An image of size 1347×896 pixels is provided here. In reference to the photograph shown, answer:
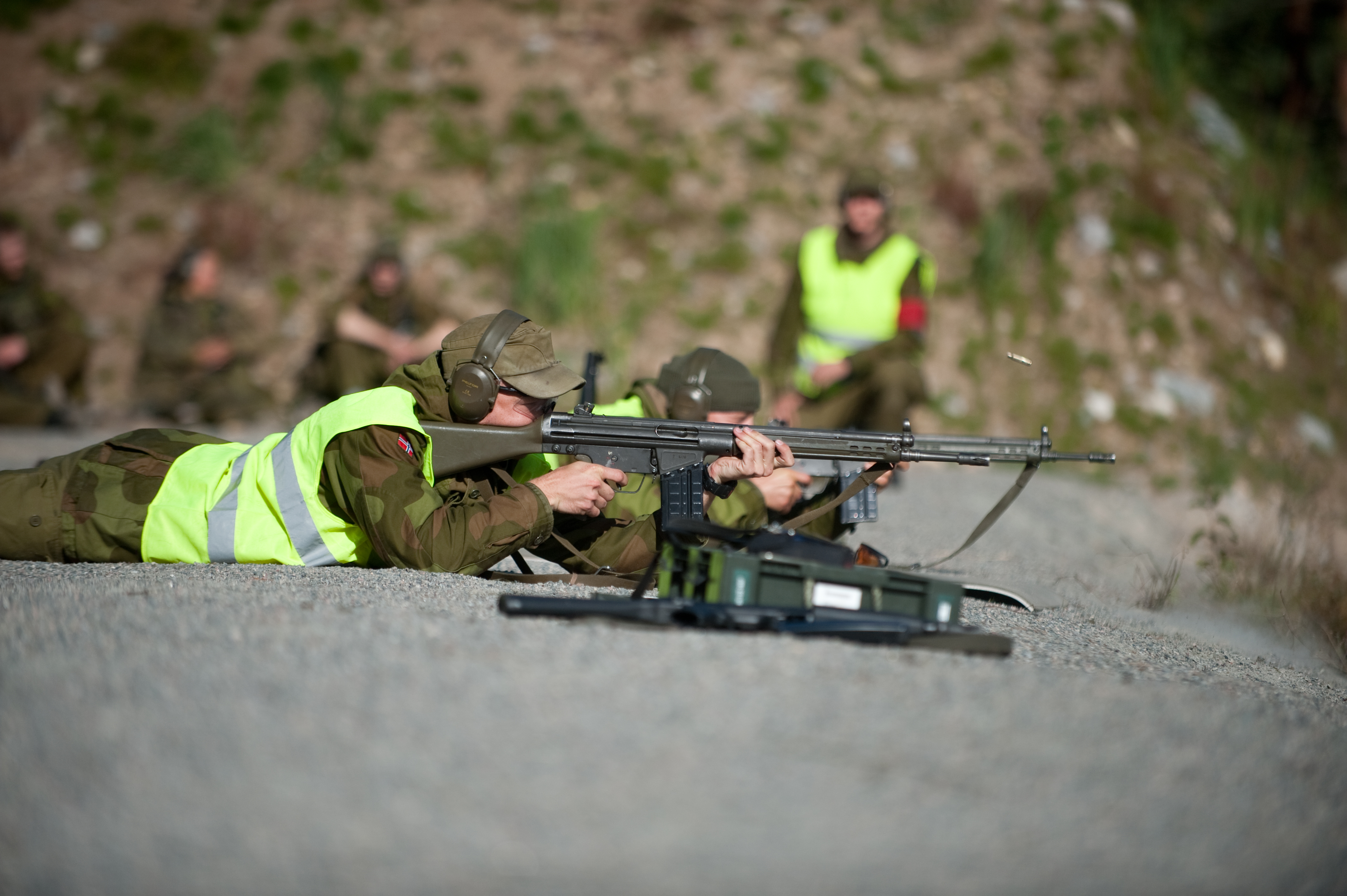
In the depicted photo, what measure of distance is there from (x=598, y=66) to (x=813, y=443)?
1017 centimetres

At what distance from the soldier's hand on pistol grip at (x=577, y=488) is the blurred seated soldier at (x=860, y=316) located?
3904 millimetres

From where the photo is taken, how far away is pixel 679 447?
14.8 ft

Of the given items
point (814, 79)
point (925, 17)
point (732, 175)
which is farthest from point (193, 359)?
point (925, 17)

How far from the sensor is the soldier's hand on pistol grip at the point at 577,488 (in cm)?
429

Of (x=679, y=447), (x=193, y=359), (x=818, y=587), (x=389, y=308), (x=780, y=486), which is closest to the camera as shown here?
(x=818, y=587)

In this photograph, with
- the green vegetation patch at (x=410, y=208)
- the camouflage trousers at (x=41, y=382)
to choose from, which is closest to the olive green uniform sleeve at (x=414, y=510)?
the camouflage trousers at (x=41, y=382)

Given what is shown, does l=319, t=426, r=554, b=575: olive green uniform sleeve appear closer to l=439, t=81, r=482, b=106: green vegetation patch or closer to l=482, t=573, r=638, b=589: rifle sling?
l=482, t=573, r=638, b=589: rifle sling

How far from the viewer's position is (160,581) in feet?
12.9

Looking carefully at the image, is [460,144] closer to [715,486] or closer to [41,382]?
[41,382]

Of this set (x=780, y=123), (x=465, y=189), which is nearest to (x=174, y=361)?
(x=465, y=189)

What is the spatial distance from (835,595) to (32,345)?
9.33 m

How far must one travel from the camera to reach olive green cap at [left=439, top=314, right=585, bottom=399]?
416 centimetres

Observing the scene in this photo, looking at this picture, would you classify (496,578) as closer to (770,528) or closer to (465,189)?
(770,528)

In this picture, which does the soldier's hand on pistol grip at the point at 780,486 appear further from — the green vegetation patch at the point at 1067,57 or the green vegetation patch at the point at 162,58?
the green vegetation patch at the point at 162,58
